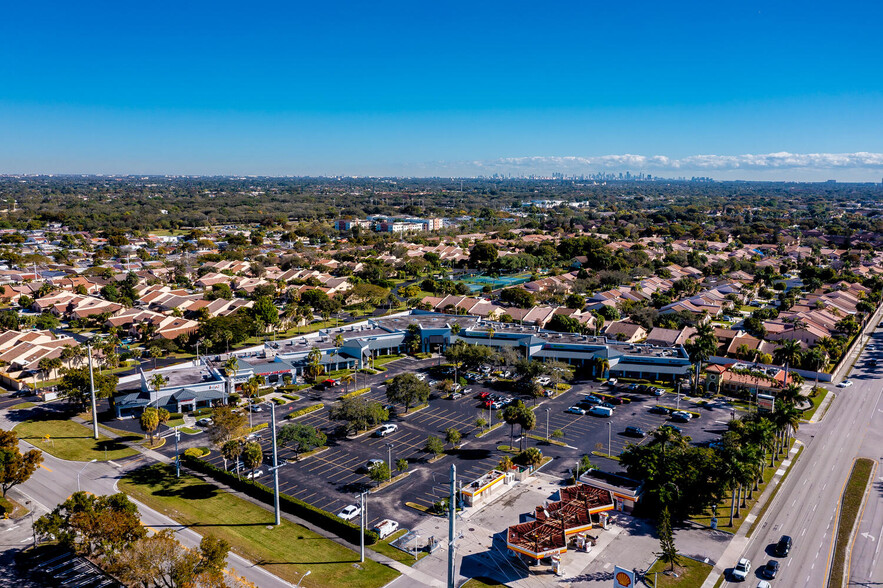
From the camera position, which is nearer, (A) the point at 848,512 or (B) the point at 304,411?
(A) the point at 848,512

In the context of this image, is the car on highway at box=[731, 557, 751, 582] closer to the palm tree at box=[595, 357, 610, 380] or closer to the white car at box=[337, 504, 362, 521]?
the white car at box=[337, 504, 362, 521]

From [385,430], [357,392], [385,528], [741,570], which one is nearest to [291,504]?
[385,528]

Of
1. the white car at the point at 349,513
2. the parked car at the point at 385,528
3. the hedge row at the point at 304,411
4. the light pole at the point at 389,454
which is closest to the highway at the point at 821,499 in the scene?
the parked car at the point at 385,528

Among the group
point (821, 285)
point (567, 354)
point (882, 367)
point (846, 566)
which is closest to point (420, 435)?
point (567, 354)

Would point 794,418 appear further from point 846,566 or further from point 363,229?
point 363,229

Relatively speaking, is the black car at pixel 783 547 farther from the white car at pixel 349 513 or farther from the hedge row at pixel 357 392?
the hedge row at pixel 357 392

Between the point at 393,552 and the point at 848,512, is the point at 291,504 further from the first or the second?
the point at 848,512
